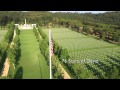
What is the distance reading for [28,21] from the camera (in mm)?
7746

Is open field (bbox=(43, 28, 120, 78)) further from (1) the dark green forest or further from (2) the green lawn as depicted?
(2) the green lawn

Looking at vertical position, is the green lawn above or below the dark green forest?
below

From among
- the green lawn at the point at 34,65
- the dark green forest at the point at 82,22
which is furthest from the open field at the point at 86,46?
the green lawn at the point at 34,65

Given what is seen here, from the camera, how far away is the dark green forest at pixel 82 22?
6.93 meters

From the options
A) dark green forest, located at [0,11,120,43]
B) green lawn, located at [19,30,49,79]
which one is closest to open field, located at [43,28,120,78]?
dark green forest, located at [0,11,120,43]

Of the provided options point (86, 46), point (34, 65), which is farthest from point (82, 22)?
point (34, 65)

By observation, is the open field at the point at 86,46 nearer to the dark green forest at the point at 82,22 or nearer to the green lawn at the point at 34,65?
the dark green forest at the point at 82,22

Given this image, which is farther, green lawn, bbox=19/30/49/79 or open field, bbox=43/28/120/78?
open field, bbox=43/28/120/78

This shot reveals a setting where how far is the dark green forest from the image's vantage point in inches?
273

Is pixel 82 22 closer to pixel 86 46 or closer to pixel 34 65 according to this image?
pixel 86 46

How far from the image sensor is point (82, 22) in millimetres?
8180
